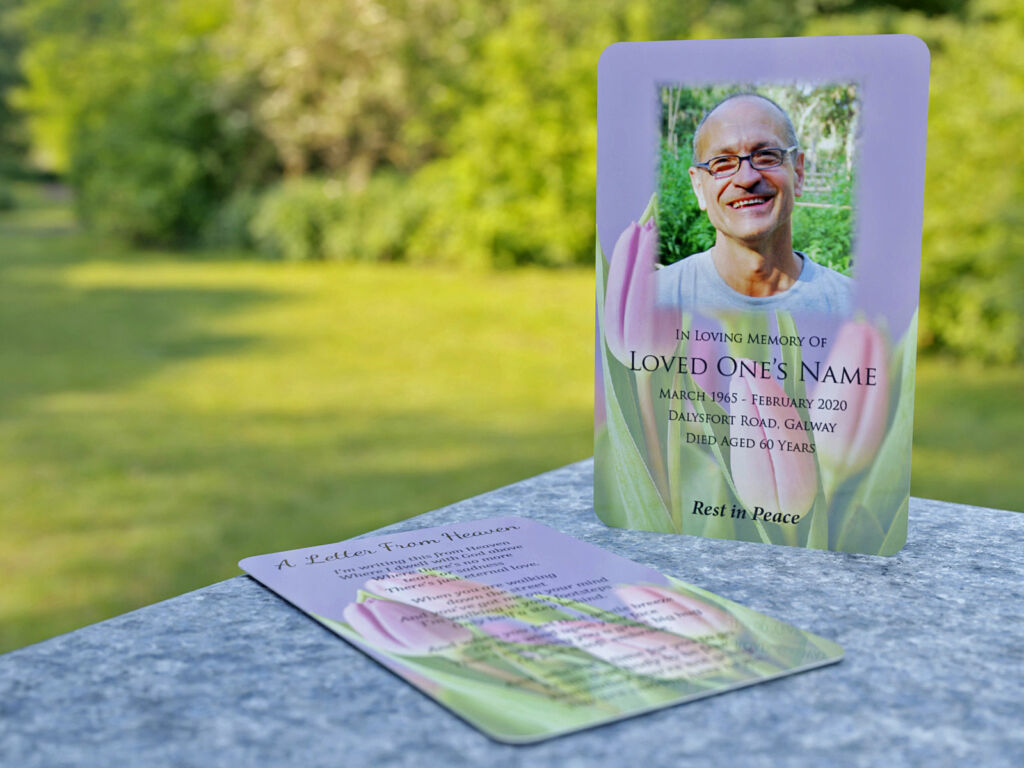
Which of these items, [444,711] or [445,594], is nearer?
[444,711]

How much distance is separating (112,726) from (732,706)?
1.05 feet

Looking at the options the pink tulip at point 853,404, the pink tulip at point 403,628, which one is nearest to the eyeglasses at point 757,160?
the pink tulip at point 853,404

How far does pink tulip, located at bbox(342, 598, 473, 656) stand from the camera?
0.62 metres

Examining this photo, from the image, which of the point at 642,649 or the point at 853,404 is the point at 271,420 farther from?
the point at 642,649

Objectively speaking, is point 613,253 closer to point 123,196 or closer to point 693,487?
point 693,487


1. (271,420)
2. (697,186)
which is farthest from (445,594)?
(271,420)

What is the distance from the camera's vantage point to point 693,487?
0.88m

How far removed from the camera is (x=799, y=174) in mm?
816

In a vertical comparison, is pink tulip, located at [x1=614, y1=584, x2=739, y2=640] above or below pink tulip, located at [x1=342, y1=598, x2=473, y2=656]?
below

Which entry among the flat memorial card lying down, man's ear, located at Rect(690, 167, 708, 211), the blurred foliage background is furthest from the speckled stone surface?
the blurred foliage background

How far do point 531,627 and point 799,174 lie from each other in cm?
41

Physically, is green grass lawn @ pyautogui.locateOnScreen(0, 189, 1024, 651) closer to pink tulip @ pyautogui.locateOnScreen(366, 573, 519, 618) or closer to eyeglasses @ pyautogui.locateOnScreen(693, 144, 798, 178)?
pink tulip @ pyautogui.locateOnScreen(366, 573, 519, 618)

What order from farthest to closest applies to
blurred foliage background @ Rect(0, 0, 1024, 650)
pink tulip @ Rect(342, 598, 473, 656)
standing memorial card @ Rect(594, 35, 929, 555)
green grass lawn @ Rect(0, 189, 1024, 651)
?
blurred foliage background @ Rect(0, 0, 1024, 650) → green grass lawn @ Rect(0, 189, 1024, 651) → standing memorial card @ Rect(594, 35, 929, 555) → pink tulip @ Rect(342, 598, 473, 656)

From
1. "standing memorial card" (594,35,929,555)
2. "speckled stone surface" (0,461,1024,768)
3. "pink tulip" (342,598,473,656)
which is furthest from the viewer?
"standing memorial card" (594,35,929,555)
